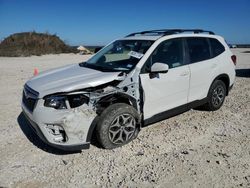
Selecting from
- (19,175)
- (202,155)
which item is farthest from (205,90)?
(19,175)

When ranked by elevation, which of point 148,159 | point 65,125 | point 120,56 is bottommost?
point 148,159

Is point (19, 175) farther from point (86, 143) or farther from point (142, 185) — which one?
point (142, 185)

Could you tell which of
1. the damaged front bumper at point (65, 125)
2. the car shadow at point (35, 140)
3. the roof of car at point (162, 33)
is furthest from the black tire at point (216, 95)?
the car shadow at point (35, 140)

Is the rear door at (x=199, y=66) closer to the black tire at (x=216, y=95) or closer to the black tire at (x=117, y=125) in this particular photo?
the black tire at (x=216, y=95)

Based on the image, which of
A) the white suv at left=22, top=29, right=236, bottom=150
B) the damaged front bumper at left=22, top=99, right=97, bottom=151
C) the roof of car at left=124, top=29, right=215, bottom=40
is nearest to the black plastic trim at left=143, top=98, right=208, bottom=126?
the white suv at left=22, top=29, right=236, bottom=150

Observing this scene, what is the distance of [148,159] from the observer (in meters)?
4.15

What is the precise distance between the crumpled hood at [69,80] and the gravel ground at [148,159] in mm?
1060

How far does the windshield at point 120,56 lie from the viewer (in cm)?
478

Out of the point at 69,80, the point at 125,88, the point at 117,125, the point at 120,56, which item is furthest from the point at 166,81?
the point at 69,80

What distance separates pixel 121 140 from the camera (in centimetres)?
453

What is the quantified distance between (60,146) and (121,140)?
1.04 meters

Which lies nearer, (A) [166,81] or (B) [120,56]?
(A) [166,81]

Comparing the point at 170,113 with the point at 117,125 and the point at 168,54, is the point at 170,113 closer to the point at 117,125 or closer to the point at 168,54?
the point at 168,54

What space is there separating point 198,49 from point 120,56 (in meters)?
1.75
